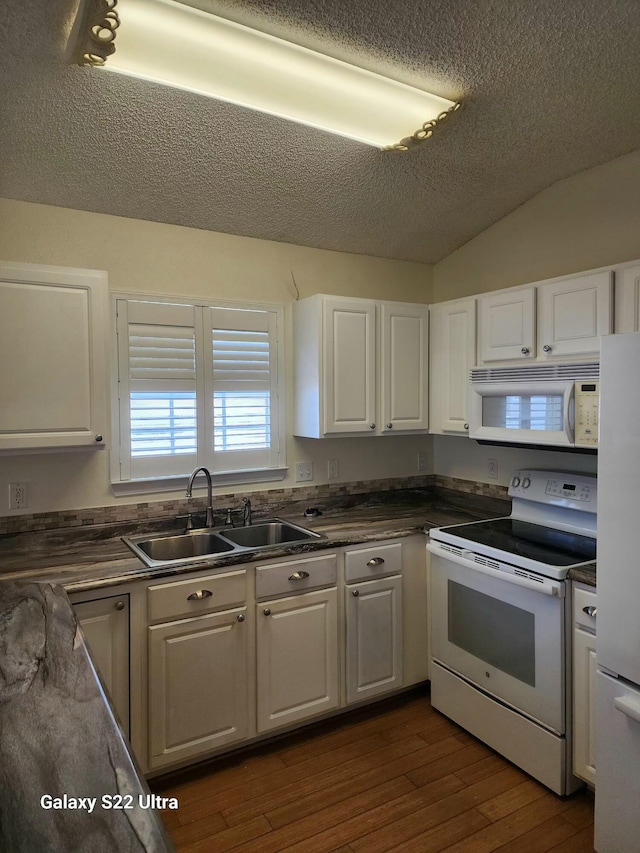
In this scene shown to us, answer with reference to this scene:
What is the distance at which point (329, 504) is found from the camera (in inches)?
131

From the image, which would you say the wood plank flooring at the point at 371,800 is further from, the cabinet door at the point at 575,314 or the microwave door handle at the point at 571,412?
the cabinet door at the point at 575,314

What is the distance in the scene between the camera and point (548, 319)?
100 inches

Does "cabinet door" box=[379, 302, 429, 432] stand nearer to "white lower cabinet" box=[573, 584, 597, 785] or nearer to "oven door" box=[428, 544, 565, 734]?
"oven door" box=[428, 544, 565, 734]

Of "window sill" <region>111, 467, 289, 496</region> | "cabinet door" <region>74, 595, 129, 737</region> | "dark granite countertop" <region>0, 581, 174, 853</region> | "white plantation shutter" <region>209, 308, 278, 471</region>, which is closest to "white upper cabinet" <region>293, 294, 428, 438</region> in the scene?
"white plantation shutter" <region>209, 308, 278, 471</region>

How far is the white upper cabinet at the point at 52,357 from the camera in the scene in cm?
214

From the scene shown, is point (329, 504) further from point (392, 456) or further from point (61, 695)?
point (61, 695)

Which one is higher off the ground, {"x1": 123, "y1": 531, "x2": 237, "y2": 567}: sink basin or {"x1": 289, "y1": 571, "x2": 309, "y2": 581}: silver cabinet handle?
{"x1": 123, "y1": 531, "x2": 237, "y2": 567}: sink basin

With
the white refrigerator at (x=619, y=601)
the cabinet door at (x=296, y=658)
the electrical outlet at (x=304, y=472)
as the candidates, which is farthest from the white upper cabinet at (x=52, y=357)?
the white refrigerator at (x=619, y=601)

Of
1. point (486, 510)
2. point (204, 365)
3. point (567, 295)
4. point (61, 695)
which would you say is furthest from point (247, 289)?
point (61, 695)

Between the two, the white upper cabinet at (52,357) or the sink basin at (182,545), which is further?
the sink basin at (182,545)

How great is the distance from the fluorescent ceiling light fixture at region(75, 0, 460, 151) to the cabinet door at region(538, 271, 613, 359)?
882 millimetres

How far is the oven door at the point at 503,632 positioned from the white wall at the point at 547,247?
31.1 inches

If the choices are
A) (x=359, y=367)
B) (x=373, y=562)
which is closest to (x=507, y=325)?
(x=359, y=367)

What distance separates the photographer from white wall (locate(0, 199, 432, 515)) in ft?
8.24
